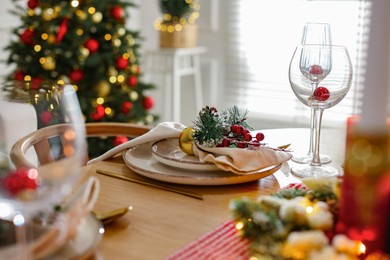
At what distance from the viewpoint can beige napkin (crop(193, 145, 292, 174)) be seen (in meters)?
1.11

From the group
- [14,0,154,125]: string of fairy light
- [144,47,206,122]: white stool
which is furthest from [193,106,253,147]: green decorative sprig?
[144,47,206,122]: white stool

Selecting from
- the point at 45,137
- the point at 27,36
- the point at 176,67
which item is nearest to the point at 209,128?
the point at 45,137

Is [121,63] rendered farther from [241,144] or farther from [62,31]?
[241,144]

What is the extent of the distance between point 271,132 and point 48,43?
188 centimetres

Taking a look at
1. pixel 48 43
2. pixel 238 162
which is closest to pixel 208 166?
pixel 238 162

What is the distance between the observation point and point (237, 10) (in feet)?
13.0

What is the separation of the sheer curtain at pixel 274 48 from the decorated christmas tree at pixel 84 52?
92 cm

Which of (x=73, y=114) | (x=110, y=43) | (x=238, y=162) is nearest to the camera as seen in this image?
(x=73, y=114)

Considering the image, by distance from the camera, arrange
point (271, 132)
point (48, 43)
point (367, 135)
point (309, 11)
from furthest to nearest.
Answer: point (309, 11) → point (48, 43) → point (271, 132) → point (367, 135)

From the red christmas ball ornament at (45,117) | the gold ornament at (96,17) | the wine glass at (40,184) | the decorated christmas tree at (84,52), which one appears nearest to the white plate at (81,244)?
the wine glass at (40,184)

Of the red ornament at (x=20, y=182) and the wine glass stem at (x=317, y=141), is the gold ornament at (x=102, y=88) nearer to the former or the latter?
the wine glass stem at (x=317, y=141)

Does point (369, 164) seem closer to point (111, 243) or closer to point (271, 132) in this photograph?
point (111, 243)

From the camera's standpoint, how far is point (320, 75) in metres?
1.19

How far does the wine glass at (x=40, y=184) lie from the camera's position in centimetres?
68
